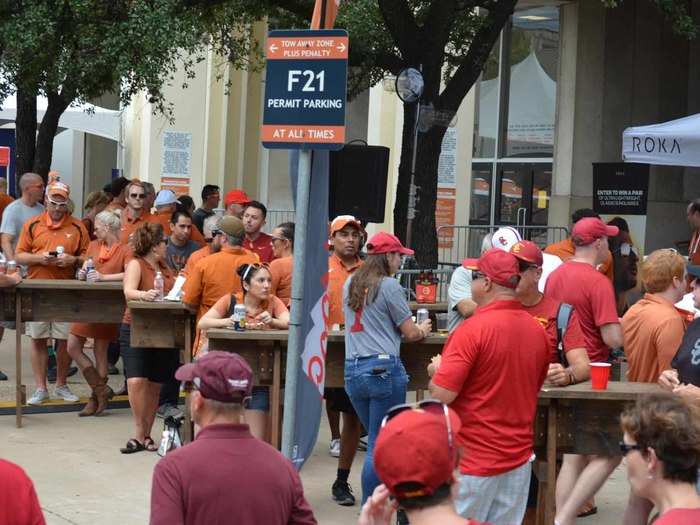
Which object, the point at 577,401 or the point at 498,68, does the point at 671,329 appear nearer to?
the point at 577,401

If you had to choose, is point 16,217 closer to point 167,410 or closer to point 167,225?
point 167,225

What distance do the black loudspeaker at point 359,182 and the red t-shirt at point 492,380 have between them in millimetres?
7002

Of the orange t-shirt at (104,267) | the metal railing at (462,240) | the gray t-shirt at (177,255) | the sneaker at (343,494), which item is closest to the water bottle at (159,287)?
the orange t-shirt at (104,267)

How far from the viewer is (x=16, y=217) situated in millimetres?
13250

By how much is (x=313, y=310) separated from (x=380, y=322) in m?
0.42

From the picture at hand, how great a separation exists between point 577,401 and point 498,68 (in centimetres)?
1657

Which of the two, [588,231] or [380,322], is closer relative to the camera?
[588,231]

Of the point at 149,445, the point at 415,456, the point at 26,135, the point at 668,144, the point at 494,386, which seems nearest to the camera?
the point at 415,456

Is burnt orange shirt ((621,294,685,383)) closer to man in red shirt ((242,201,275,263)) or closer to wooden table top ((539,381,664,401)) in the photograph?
wooden table top ((539,381,664,401))

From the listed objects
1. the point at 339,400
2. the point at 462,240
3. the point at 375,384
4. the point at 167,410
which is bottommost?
the point at 167,410

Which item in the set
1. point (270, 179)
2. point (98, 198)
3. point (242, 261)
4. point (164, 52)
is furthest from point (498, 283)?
point (270, 179)

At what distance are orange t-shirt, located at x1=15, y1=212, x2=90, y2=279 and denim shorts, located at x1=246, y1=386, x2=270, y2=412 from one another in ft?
12.6

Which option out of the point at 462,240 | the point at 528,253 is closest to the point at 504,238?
the point at 528,253

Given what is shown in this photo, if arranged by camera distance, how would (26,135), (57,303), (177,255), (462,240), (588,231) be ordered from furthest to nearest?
(26,135) → (462,240) → (177,255) → (57,303) → (588,231)
